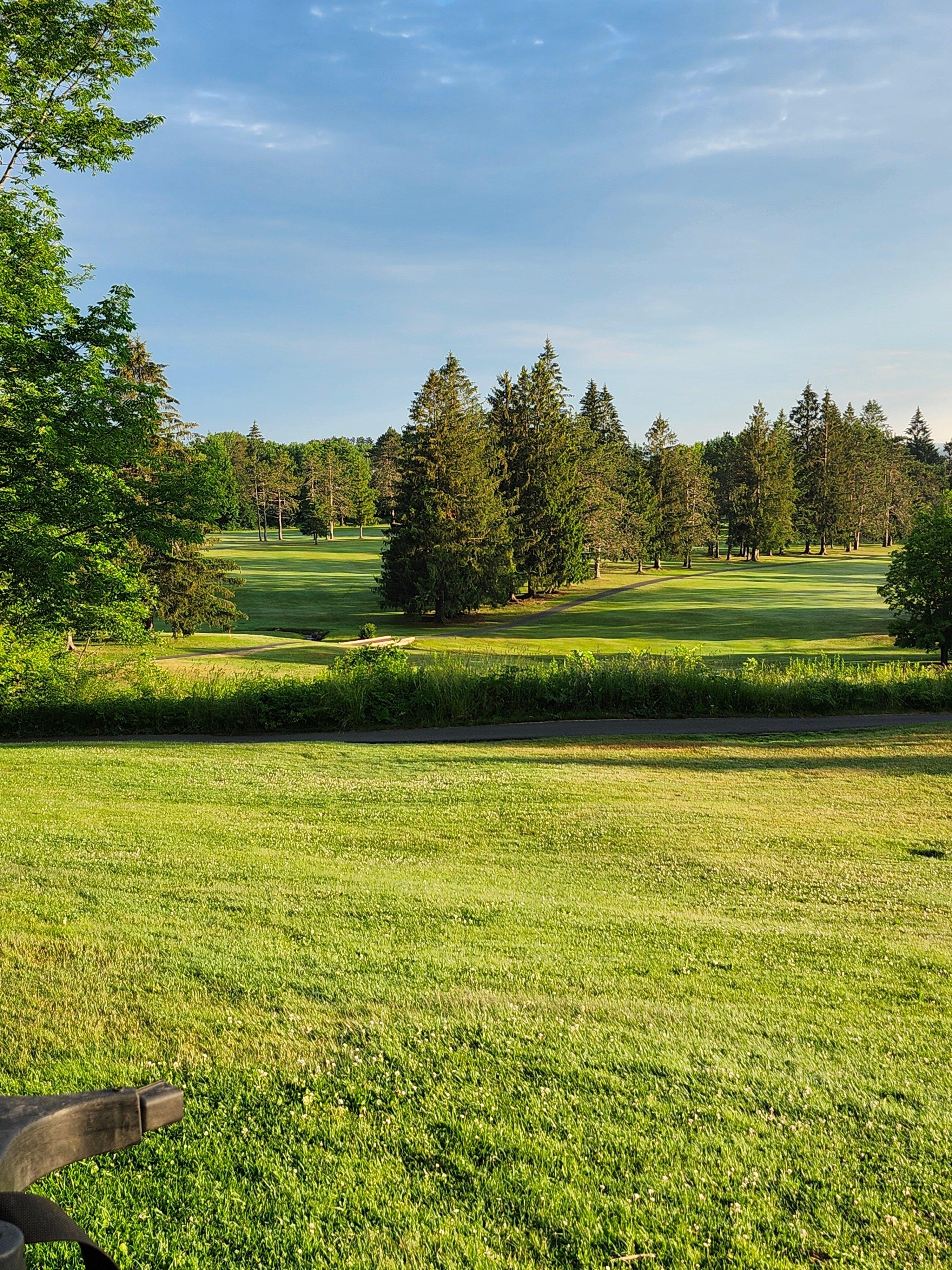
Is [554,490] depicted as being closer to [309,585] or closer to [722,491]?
[309,585]

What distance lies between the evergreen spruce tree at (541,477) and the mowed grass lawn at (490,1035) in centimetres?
5127

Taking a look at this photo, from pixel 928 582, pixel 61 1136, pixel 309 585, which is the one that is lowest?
pixel 61 1136

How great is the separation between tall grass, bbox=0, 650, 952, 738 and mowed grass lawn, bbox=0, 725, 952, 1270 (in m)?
8.25

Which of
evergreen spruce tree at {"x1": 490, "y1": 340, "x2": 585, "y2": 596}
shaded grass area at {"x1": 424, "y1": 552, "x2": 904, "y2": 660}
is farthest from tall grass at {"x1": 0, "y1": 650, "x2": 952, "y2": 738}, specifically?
evergreen spruce tree at {"x1": 490, "y1": 340, "x2": 585, "y2": 596}

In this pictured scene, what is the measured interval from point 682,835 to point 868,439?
109296 millimetres

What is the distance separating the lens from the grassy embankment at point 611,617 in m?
39.2

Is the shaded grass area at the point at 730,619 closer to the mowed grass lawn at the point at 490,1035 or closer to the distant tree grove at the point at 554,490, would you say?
the distant tree grove at the point at 554,490

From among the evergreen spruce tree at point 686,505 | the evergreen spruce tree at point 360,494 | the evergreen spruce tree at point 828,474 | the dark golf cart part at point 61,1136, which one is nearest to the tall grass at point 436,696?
the dark golf cart part at point 61,1136

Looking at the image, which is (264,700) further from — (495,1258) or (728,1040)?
(495,1258)

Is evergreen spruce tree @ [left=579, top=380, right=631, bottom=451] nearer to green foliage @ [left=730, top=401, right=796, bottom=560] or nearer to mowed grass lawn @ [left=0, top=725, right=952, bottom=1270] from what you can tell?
green foliage @ [left=730, top=401, right=796, bottom=560]

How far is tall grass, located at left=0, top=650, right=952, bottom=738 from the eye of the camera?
18.0 metres

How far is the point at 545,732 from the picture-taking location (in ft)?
57.4

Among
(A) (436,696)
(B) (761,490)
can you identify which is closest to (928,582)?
(A) (436,696)

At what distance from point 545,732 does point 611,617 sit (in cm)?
3541
